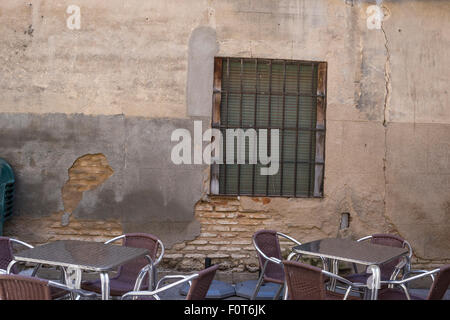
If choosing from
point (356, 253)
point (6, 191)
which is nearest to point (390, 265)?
point (356, 253)

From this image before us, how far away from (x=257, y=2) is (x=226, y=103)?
127 cm

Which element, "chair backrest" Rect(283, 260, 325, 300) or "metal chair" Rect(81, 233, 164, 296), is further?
"metal chair" Rect(81, 233, 164, 296)

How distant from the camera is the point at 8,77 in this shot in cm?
564

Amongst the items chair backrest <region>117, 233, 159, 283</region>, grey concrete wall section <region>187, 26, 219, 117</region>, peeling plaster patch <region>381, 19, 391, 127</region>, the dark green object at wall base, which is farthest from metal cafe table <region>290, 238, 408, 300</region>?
the dark green object at wall base

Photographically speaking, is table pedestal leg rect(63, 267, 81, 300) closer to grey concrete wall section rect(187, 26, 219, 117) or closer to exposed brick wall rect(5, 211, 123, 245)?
exposed brick wall rect(5, 211, 123, 245)

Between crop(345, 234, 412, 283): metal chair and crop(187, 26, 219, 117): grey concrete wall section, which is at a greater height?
crop(187, 26, 219, 117): grey concrete wall section

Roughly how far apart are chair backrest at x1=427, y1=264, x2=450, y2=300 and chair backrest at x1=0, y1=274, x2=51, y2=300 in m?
2.51

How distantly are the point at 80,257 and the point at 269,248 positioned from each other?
1798 millimetres

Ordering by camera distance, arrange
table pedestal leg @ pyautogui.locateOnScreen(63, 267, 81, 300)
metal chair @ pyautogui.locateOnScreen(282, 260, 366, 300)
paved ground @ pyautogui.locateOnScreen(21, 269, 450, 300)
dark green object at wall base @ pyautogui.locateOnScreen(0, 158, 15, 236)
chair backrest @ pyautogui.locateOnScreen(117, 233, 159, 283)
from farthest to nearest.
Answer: dark green object at wall base @ pyautogui.locateOnScreen(0, 158, 15, 236) < paved ground @ pyautogui.locateOnScreen(21, 269, 450, 300) < chair backrest @ pyautogui.locateOnScreen(117, 233, 159, 283) < table pedestal leg @ pyautogui.locateOnScreen(63, 267, 81, 300) < metal chair @ pyautogui.locateOnScreen(282, 260, 366, 300)

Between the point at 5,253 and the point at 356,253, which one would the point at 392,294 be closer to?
the point at 356,253

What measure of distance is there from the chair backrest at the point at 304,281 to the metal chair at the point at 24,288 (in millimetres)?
1551

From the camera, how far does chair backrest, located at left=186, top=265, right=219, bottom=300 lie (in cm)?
297
